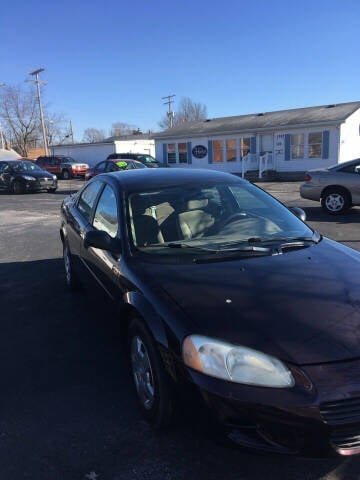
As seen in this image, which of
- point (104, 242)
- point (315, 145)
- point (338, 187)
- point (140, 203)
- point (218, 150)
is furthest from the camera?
point (218, 150)

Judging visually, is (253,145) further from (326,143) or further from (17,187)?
(17,187)

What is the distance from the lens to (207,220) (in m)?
3.51

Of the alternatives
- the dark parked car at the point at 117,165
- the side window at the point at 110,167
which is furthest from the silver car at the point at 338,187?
the side window at the point at 110,167

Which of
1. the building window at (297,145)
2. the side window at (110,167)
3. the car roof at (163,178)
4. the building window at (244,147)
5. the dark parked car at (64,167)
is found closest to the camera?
the car roof at (163,178)

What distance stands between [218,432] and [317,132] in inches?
876

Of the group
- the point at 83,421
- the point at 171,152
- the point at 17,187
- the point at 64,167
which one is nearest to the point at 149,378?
the point at 83,421

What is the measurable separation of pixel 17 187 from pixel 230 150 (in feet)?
42.4

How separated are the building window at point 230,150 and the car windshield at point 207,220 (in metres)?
22.4

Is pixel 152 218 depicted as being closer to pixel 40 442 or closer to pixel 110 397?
pixel 110 397

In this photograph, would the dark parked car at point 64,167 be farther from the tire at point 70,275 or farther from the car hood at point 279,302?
the car hood at point 279,302

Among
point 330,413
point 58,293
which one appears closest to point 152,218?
point 330,413

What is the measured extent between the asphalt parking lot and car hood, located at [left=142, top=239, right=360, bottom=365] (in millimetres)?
521

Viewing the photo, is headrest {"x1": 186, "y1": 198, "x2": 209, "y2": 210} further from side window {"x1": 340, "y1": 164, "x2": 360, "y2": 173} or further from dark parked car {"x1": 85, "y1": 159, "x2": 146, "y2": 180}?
dark parked car {"x1": 85, "y1": 159, "x2": 146, "y2": 180}

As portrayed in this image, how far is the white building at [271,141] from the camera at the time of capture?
21.7 m
